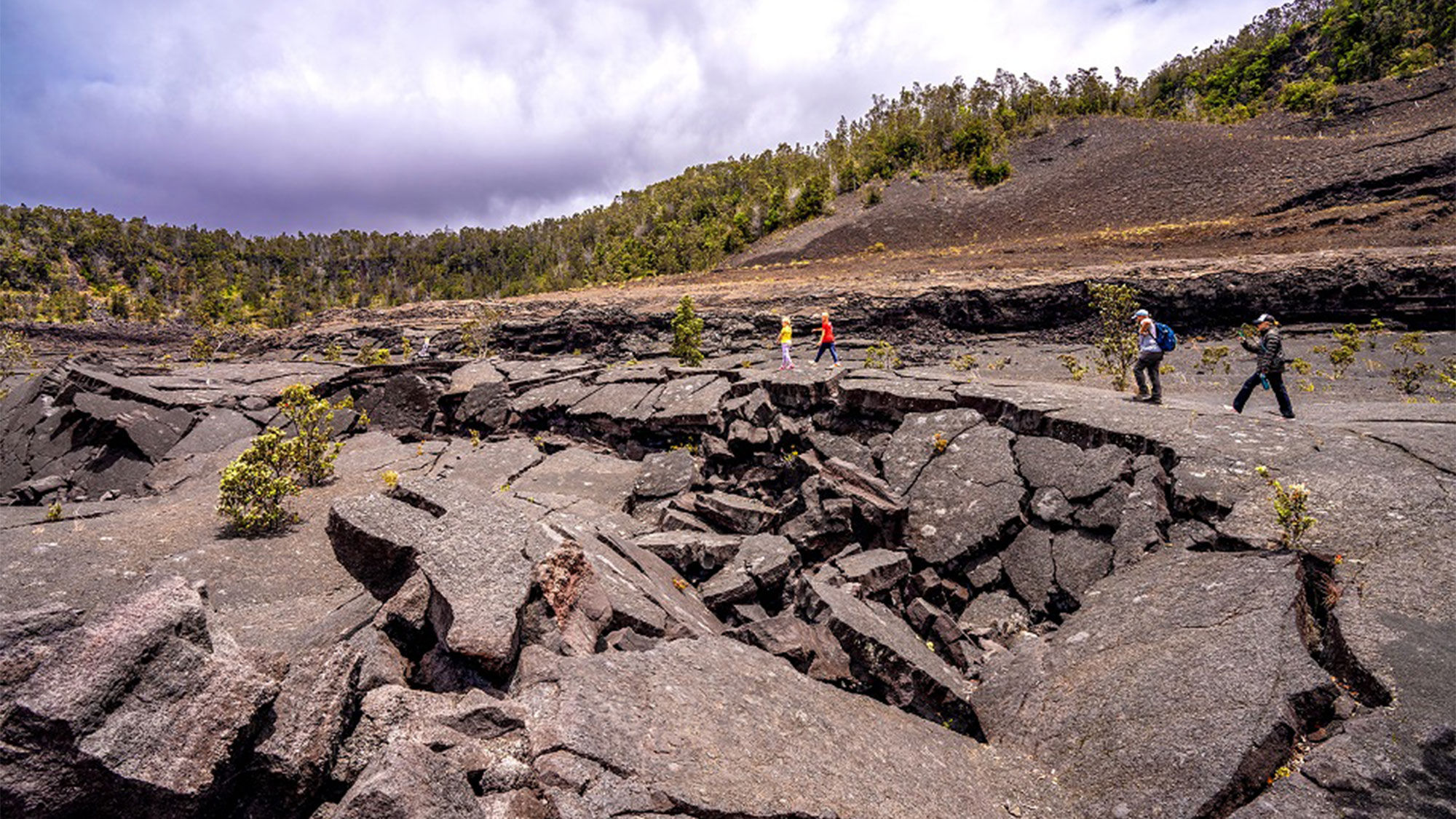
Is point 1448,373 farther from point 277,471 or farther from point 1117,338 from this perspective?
point 277,471

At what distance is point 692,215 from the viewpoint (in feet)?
218

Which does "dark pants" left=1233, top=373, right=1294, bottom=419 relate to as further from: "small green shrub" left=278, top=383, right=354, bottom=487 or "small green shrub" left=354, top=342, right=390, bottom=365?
"small green shrub" left=354, top=342, right=390, bottom=365

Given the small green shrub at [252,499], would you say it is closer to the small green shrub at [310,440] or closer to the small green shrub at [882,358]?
the small green shrub at [310,440]

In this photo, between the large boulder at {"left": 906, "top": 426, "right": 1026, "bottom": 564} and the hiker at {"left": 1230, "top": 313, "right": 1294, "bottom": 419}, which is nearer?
the large boulder at {"left": 906, "top": 426, "right": 1026, "bottom": 564}

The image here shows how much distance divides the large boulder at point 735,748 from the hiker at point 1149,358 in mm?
7144

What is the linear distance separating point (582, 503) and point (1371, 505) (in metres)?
8.78

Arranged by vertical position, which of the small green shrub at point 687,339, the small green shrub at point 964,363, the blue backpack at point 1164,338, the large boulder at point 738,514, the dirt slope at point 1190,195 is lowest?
the large boulder at point 738,514

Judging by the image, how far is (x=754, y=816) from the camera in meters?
3.05

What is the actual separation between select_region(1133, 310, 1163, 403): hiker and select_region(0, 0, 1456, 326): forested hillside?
39.4 meters

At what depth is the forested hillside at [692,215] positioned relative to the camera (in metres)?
49.4

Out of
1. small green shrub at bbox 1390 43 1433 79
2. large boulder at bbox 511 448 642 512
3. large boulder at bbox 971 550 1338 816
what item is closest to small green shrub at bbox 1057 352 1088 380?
large boulder at bbox 971 550 1338 816

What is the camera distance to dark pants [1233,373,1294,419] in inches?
336

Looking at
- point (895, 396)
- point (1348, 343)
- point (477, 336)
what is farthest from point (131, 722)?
point (477, 336)

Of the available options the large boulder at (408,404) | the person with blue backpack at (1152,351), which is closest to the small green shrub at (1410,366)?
the person with blue backpack at (1152,351)
